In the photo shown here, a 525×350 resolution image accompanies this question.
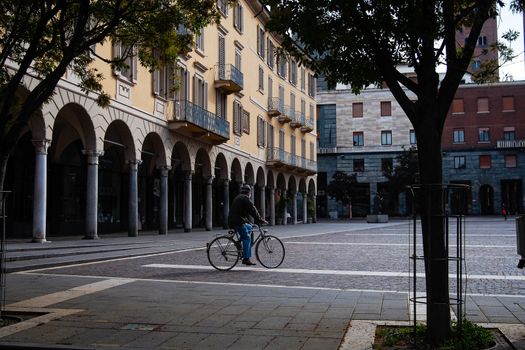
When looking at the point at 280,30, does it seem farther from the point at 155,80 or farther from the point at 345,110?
the point at 345,110

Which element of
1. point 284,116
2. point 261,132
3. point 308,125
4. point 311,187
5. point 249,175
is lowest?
point 311,187

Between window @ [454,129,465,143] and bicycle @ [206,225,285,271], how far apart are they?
198 ft

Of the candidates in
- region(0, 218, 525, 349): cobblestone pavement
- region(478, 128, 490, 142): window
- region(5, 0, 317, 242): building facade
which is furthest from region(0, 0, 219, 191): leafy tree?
region(478, 128, 490, 142): window

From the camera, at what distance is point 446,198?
5.39 meters

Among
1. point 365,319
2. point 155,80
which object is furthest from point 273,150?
point 365,319

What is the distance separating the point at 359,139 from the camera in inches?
2817

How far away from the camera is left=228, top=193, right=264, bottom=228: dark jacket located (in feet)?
39.4

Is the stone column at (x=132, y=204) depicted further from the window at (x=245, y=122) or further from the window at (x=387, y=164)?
the window at (x=387, y=164)

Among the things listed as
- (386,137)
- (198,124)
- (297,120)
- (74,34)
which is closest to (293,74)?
(297,120)

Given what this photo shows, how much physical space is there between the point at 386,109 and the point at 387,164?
7.10 meters

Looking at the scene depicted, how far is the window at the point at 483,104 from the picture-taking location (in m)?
67.6

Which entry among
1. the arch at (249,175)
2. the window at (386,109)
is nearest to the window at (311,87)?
the window at (386,109)

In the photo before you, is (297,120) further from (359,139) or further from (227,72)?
(359,139)

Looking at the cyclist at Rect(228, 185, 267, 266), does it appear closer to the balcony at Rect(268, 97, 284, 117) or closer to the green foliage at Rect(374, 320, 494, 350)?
the green foliage at Rect(374, 320, 494, 350)
